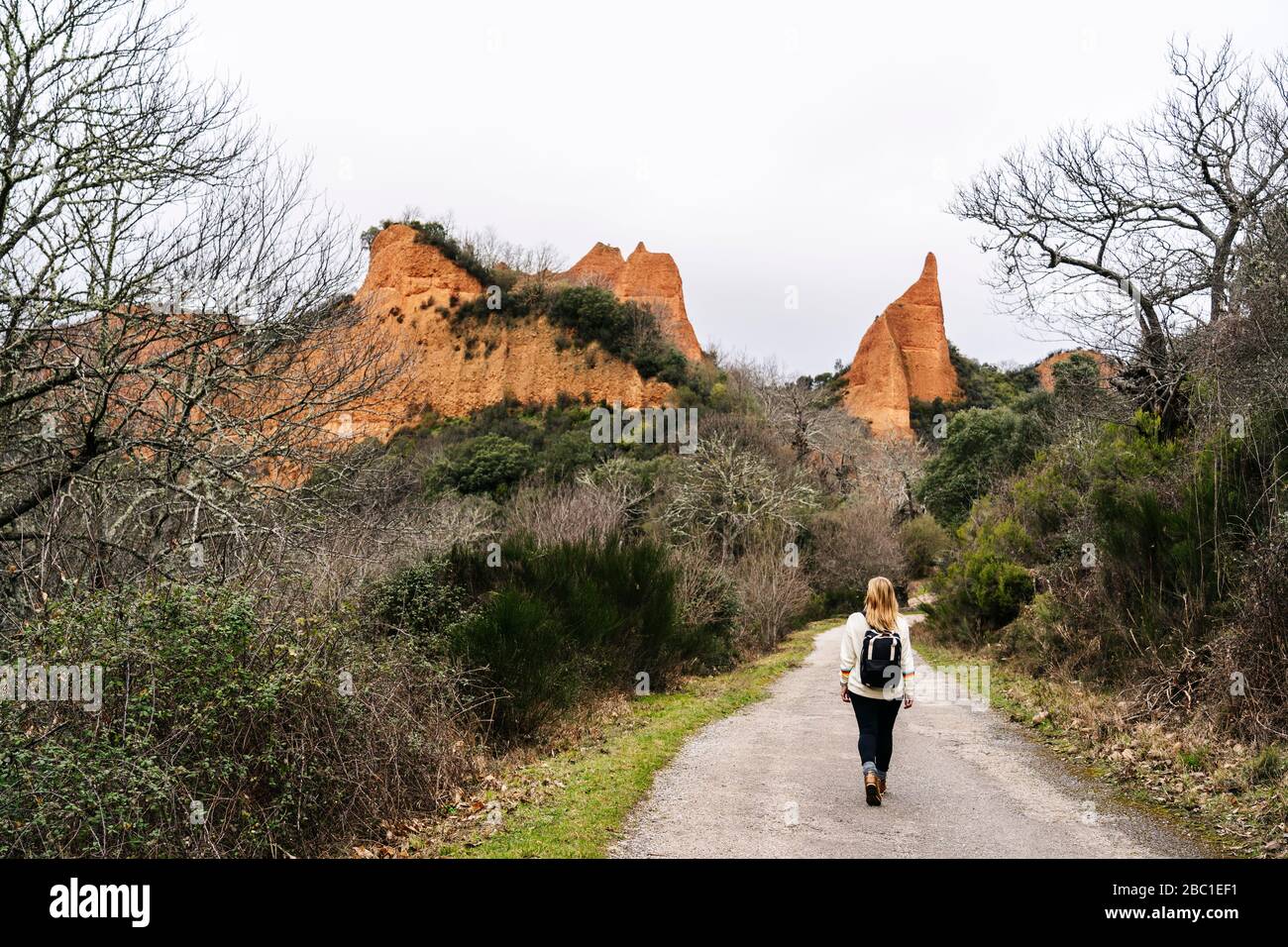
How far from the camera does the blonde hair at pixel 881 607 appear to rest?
695cm

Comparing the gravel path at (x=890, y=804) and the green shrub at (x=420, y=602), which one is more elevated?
the green shrub at (x=420, y=602)

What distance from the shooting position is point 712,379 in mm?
58562

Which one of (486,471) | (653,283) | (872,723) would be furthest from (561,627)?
(653,283)

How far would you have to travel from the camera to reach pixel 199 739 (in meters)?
5.91

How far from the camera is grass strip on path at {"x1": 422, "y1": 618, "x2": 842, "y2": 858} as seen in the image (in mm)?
6062

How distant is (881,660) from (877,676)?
129 millimetres

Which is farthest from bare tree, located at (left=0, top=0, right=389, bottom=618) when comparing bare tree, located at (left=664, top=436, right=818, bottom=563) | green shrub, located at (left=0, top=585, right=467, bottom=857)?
bare tree, located at (left=664, top=436, right=818, bottom=563)

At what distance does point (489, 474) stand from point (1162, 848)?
39143mm

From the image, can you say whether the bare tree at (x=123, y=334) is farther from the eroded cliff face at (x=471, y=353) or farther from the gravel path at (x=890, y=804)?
the eroded cliff face at (x=471, y=353)

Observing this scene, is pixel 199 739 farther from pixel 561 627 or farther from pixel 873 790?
pixel 561 627

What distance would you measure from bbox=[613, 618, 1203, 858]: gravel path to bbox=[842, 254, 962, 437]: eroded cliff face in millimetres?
69114

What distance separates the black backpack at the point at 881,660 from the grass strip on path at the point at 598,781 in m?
2.27

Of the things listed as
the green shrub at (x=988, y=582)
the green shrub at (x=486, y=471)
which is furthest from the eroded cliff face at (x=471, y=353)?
the green shrub at (x=988, y=582)
